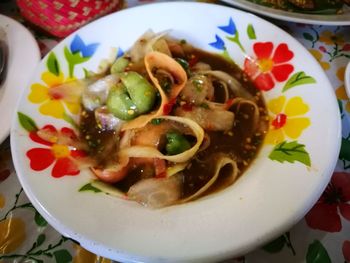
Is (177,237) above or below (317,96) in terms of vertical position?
below

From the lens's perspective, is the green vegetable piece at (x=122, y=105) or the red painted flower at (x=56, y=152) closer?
the red painted flower at (x=56, y=152)

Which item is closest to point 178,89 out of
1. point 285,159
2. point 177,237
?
point 285,159

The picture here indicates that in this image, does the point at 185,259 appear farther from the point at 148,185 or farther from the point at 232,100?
the point at 232,100

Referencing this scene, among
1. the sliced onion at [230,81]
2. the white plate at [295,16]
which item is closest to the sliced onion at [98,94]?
the sliced onion at [230,81]

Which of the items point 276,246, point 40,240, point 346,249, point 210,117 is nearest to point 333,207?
point 346,249

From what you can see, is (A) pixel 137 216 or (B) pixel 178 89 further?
(B) pixel 178 89

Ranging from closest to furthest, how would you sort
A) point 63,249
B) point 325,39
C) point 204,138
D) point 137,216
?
point 137,216 → point 63,249 → point 204,138 → point 325,39

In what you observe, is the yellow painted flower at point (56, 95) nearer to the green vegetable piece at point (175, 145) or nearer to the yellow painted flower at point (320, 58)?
the green vegetable piece at point (175, 145)
